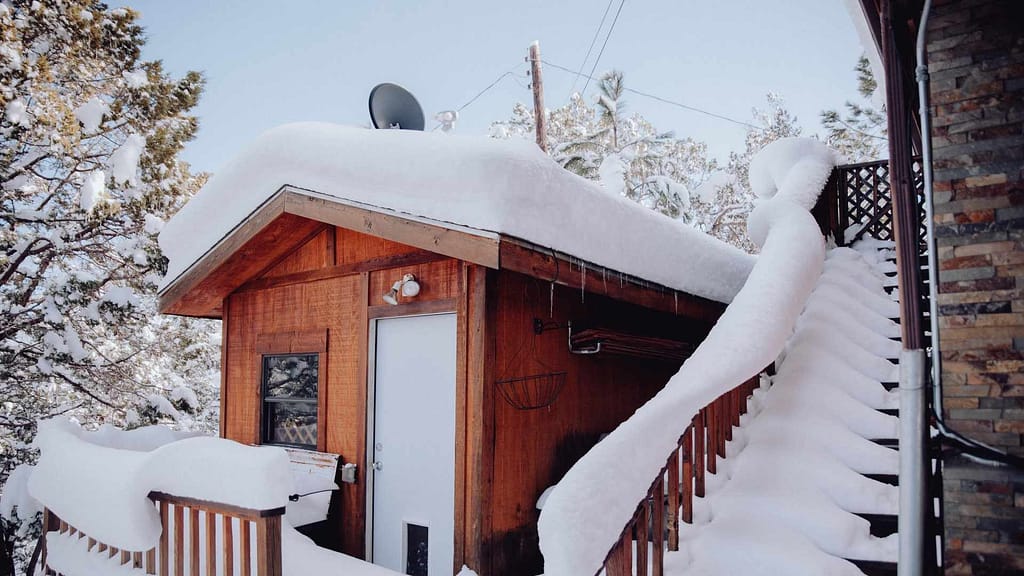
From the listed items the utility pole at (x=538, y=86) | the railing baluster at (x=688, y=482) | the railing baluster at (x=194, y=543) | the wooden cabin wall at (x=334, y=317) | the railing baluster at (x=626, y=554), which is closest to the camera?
the railing baluster at (x=626, y=554)

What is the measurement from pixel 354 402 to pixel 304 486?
826mm

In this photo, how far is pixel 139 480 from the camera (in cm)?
399

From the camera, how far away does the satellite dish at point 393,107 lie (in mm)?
6156

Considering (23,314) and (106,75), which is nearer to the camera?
(23,314)

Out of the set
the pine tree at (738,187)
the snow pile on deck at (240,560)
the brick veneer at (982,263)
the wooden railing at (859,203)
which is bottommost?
the snow pile on deck at (240,560)

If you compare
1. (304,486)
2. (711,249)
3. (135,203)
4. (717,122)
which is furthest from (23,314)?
(717,122)

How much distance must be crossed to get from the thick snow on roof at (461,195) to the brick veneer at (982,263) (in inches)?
85.9

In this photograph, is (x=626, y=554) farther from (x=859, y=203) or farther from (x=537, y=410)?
(x=859, y=203)

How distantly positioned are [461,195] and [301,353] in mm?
2865

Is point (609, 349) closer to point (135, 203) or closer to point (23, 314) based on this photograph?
point (135, 203)

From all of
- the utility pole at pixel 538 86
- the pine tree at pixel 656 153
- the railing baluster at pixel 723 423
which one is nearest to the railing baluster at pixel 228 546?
the railing baluster at pixel 723 423

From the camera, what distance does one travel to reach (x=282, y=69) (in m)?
27.1

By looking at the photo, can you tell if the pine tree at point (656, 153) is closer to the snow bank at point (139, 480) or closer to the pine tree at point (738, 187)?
the pine tree at point (738, 187)

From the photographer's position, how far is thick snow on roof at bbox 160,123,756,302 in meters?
3.99
